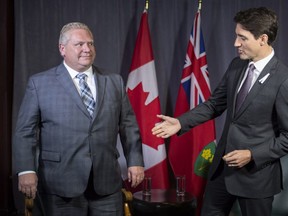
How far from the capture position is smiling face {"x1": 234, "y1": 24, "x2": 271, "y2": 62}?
2128 mm

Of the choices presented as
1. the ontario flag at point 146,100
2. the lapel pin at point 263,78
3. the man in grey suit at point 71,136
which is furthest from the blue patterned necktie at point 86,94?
the ontario flag at point 146,100

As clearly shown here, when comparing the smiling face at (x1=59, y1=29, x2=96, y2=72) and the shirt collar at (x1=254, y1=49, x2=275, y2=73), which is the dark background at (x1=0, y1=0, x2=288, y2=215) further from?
the shirt collar at (x1=254, y1=49, x2=275, y2=73)

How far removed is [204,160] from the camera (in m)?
3.68

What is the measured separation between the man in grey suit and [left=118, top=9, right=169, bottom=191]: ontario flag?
4.66ft

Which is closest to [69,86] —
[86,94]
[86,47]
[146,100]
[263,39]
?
[86,94]

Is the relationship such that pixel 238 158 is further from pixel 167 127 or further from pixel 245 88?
pixel 167 127

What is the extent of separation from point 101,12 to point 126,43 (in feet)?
1.09

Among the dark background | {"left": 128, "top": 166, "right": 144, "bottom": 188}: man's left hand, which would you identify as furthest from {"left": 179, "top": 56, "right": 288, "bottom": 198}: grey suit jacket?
the dark background

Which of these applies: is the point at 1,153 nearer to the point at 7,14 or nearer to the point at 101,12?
the point at 7,14

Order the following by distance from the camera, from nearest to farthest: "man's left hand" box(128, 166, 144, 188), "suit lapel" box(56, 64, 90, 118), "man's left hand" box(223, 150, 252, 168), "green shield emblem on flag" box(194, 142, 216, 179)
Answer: "man's left hand" box(223, 150, 252, 168), "suit lapel" box(56, 64, 90, 118), "man's left hand" box(128, 166, 144, 188), "green shield emblem on flag" box(194, 142, 216, 179)

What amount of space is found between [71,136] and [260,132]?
0.88m

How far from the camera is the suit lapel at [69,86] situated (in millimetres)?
2143

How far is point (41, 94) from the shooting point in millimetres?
2145

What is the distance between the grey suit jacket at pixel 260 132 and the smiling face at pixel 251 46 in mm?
64
